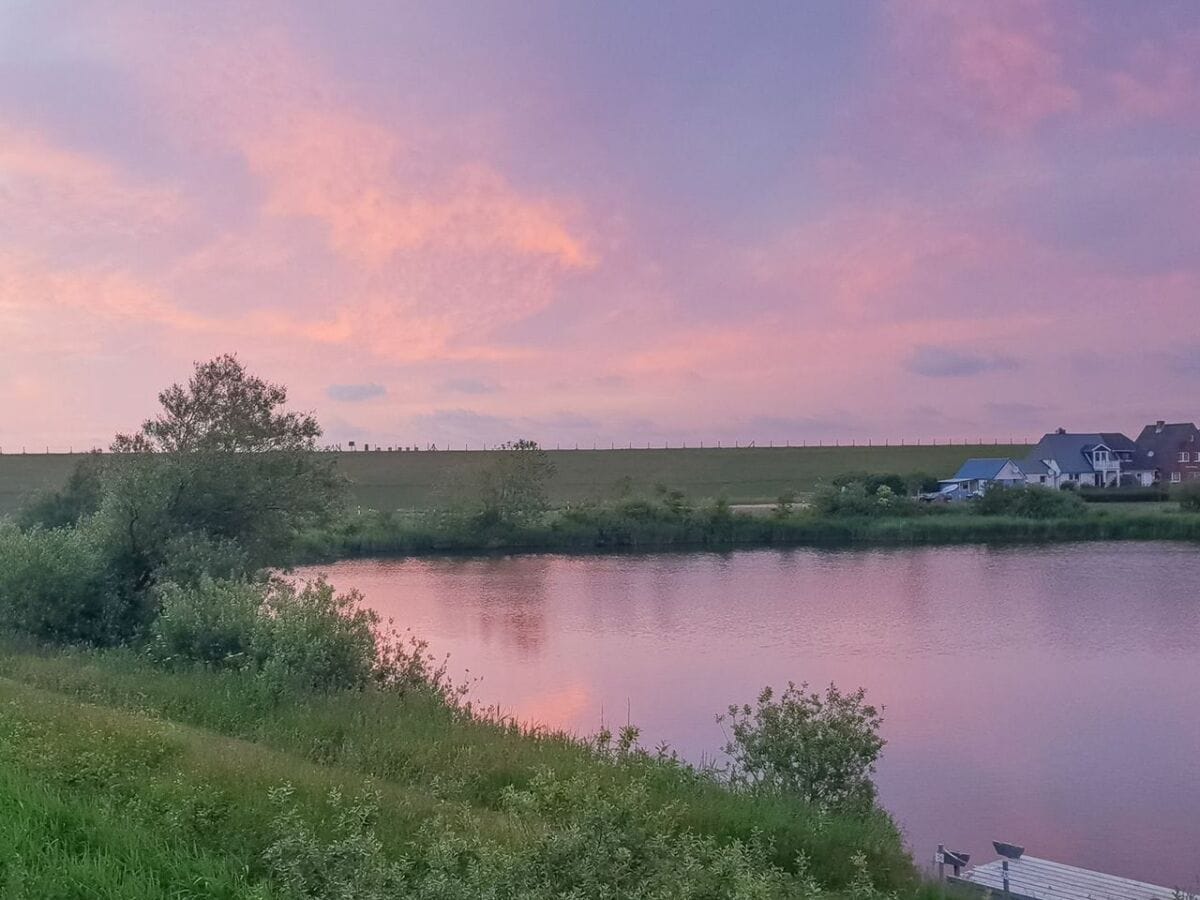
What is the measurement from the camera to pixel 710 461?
11144 cm

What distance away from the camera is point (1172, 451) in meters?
77.5

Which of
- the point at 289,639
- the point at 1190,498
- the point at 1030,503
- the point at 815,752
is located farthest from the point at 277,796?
the point at 1190,498

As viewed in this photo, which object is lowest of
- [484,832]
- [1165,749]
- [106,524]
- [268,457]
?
[1165,749]

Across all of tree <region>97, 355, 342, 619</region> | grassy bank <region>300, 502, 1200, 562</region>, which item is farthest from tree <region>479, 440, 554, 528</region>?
tree <region>97, 355, 342, 619</region>

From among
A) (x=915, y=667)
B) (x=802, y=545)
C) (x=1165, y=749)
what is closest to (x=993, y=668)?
(x=915, y=667)

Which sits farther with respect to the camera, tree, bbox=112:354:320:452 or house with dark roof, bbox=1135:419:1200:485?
house with dark roof, bbox=1135:419:1200:485

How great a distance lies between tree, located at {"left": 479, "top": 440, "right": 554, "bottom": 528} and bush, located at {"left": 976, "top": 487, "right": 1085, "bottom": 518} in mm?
24089

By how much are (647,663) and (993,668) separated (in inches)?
274

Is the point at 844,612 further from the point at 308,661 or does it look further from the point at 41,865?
the point at 41,865

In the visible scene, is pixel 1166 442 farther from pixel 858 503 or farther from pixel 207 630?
pixel 207 630

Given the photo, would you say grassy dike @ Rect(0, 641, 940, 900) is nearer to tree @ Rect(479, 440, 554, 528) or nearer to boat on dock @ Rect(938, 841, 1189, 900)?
boat on dock @ Rect(938, 841, 1189, 900)

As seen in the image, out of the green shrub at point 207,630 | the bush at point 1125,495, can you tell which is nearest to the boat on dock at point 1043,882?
the green shrub at point 207,630

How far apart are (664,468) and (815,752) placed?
98.4 m

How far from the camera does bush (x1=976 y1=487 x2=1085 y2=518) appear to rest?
51.9 m
